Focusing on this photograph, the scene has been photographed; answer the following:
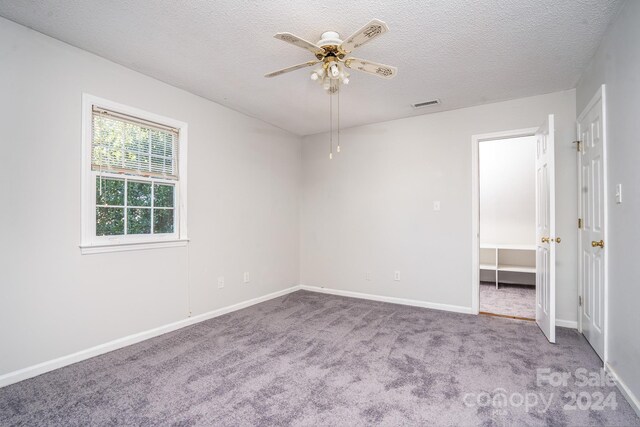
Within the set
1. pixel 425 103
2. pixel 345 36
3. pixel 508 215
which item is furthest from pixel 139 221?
pixel 508 215

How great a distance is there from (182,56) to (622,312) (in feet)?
12.4

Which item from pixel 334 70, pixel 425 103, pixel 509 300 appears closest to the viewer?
pixel 334 70

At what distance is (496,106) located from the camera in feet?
12.3

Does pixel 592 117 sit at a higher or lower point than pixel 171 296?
higher

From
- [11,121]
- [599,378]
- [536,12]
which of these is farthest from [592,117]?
[11,121]

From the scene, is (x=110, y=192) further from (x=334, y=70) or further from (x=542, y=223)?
(x=542, y=223)

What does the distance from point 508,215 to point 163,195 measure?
213 inches

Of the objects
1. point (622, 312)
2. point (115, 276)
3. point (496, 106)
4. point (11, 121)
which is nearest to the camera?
point (622, 312)

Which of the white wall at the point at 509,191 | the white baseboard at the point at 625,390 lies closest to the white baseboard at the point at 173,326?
the white baseboard at the point at 625,390

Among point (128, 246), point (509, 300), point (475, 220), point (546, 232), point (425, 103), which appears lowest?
point (509, 300)

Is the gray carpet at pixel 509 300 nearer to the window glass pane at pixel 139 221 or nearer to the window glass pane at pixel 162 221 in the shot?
the window glass pane at pixel 162 221

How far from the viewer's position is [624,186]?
2.05 metres

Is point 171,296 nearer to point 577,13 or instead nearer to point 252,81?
point 252,81

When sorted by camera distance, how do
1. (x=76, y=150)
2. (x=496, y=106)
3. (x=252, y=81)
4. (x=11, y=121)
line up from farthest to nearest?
(x=496, y=106)
(x=252, y=81)
(x=76, y=150)
(x=11, y=121)
